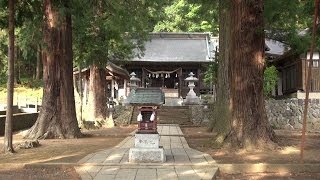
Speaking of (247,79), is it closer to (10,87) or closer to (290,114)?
(10,87)

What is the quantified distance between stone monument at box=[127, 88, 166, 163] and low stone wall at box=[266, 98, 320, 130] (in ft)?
50.1

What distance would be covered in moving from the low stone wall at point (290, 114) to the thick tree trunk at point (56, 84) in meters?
12.2

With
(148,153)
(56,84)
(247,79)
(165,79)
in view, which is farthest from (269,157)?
(165,79)

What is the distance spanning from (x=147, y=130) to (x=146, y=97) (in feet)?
2.42

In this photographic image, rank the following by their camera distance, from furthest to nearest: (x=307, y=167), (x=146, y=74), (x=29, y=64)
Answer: (x=29, y=64)
(x=146, y=74)
(x=307, y=167)

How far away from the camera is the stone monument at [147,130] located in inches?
381

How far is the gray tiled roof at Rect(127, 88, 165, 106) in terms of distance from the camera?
9789 millimetres

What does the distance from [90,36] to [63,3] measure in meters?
9.15

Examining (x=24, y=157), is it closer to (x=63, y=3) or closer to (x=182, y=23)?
(x=63, y=3)

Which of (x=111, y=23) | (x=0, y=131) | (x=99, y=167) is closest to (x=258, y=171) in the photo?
(x=99, y=167)

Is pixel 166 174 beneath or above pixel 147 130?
beneath

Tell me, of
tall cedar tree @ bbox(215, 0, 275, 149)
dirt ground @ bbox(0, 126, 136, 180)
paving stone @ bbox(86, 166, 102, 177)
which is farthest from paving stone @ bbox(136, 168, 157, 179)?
tall cedar tree @ bbox(215, 0, 275, 149)

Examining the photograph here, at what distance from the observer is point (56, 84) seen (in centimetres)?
1586

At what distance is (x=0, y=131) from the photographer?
1838 cm
